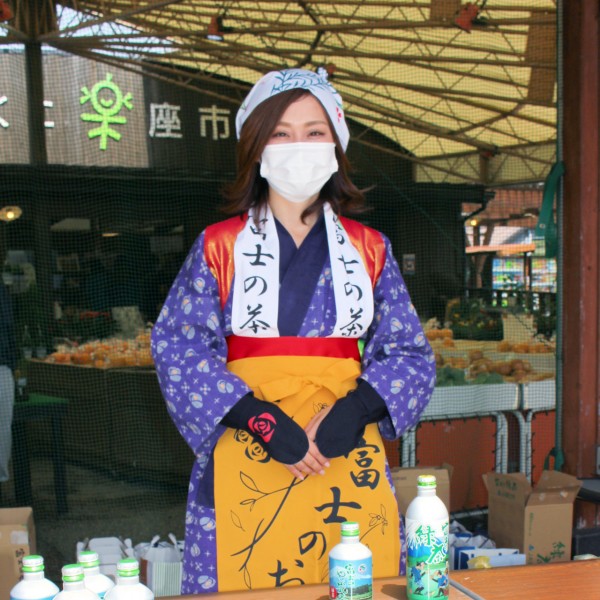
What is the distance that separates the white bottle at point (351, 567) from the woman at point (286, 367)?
Answer: 0.47 meters

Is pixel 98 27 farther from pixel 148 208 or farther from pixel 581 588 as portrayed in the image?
pixel 581 588

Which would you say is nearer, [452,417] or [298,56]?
[452,417]

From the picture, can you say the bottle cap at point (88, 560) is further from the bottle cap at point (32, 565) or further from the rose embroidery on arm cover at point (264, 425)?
the rose embroidery on arm cover at point (264, 425)

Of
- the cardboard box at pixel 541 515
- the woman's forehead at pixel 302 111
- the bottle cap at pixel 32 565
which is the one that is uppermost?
the woman's forehead at pixel 302 111

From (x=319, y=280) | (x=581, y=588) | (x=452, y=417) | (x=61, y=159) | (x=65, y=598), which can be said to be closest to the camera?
(x=65, y=598)

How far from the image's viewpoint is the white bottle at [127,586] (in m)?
1.01

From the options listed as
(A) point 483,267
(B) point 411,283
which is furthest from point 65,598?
(B) point 411,283

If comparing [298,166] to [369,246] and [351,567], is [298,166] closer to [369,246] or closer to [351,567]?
[369,246]

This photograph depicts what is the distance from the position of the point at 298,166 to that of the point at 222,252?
25cm

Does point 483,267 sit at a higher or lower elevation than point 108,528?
higher

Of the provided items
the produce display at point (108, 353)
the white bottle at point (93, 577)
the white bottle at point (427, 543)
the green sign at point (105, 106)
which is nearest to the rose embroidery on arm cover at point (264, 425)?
the white bottle at point (427, 543)

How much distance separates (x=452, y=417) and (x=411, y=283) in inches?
114

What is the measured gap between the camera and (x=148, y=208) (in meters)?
7.69

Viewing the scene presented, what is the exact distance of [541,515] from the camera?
3.05 m
